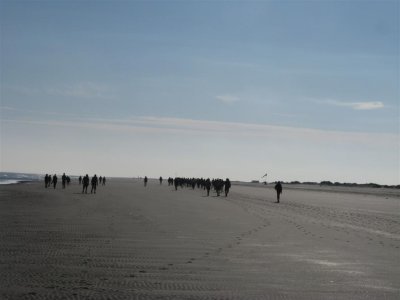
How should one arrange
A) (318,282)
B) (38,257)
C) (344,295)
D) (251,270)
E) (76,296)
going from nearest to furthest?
(76,296) → (344,295) → (318,282) → (251,270) → (38,257)

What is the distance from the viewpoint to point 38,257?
10.2m

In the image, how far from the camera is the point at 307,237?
15656mm

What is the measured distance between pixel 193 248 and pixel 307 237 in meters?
4.97

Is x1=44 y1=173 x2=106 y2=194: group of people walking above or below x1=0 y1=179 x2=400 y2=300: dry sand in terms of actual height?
above

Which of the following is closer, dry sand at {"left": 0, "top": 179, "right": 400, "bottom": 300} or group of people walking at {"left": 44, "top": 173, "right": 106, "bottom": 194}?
dry sand at {"left": 0, "top": 179, "right": 400, "bottom": 300}

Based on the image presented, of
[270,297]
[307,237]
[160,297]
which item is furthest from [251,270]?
[307,237]

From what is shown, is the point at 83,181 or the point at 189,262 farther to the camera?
the point at 83,181

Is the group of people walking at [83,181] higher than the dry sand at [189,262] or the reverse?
higher

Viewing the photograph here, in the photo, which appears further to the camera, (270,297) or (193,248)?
(193,248)

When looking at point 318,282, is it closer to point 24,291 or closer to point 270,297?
point 270,297

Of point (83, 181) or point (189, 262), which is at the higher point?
point (83, 181)

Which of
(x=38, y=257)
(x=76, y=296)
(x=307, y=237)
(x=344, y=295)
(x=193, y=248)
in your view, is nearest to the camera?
(x=76, y=296)

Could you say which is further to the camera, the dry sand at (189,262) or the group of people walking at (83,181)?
the group of people walking at (83,181)

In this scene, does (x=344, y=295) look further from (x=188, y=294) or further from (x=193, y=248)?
(x=193, y=248)
